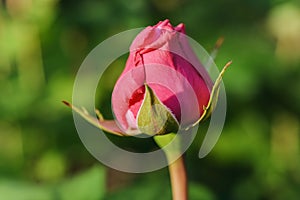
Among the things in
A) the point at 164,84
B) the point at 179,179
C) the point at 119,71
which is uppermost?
the point at 164,84

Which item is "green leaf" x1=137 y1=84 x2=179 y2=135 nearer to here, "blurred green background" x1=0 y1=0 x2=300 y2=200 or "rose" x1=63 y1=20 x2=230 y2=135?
"rose" x1=63 y1=20 x2=230 y2=135

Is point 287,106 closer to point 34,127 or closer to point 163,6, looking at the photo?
point 163,6

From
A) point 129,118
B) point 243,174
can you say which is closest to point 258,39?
point 243,174

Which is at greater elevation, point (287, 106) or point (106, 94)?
point (106, 94)

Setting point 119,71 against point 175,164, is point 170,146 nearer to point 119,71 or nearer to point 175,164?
point 175,164

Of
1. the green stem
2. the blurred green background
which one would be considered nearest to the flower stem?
the green stem

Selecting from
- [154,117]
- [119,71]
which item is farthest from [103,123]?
[119,71]

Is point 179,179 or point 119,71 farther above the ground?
point 179,179
